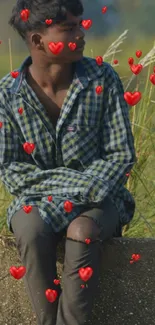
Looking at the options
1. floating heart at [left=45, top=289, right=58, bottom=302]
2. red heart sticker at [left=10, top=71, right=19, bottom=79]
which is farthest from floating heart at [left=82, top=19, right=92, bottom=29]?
floating heart at [left=45, top=289, right=58, bottom=302]

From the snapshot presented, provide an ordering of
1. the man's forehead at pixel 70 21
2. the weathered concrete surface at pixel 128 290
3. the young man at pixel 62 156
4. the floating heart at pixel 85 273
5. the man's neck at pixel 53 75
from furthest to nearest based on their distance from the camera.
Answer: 1. the weathered concrete surface at pixel 128 290
2. the man's neck at pixel 53 75
3. the man's forehead at pixel 70 21
4. the young man at pixel 62 156
5. the floating heart at pixel 85 273

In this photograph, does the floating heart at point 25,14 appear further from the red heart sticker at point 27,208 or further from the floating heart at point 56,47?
the red heart sticker at point 27,208

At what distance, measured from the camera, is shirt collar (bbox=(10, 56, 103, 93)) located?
9.20 ft

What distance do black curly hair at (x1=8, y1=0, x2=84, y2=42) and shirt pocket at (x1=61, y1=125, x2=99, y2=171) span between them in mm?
405

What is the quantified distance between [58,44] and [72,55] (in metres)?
0.08

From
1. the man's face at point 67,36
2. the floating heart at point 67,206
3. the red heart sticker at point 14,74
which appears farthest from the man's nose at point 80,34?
the floating heart at point 67,206

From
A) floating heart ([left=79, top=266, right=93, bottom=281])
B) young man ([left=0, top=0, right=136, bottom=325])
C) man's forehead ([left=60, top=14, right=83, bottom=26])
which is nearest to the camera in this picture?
floating heart ([left=79, top=266, right=93, bottom=281])

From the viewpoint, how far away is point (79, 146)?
279 cm

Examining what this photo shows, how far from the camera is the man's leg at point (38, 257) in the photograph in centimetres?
257

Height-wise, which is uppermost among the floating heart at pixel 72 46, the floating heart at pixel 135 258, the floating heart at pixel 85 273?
the floating heart at pixel 72 46

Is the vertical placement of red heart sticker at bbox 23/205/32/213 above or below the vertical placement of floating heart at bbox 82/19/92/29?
below

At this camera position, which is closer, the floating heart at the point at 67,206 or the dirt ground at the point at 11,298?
the floating heart at the point at 67,206

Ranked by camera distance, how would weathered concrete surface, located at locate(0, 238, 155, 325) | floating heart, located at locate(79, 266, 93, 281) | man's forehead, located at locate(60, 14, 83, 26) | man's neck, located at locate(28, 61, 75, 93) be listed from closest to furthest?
floating heart, located at locate(79, 266, 93, 281), man's forehead, located at locate(60, 14, 83, 26), man's neck, located at locate(28, 61, 75, 93), weathered concrete surface, located at locate(0, 238, 155, 325)

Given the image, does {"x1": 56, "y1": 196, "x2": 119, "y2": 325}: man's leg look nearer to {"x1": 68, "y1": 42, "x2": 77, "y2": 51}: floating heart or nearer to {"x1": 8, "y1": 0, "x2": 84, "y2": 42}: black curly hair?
{"x1": 68, "y1": 42, "x2": 77, "y2": 51}: floating heart
